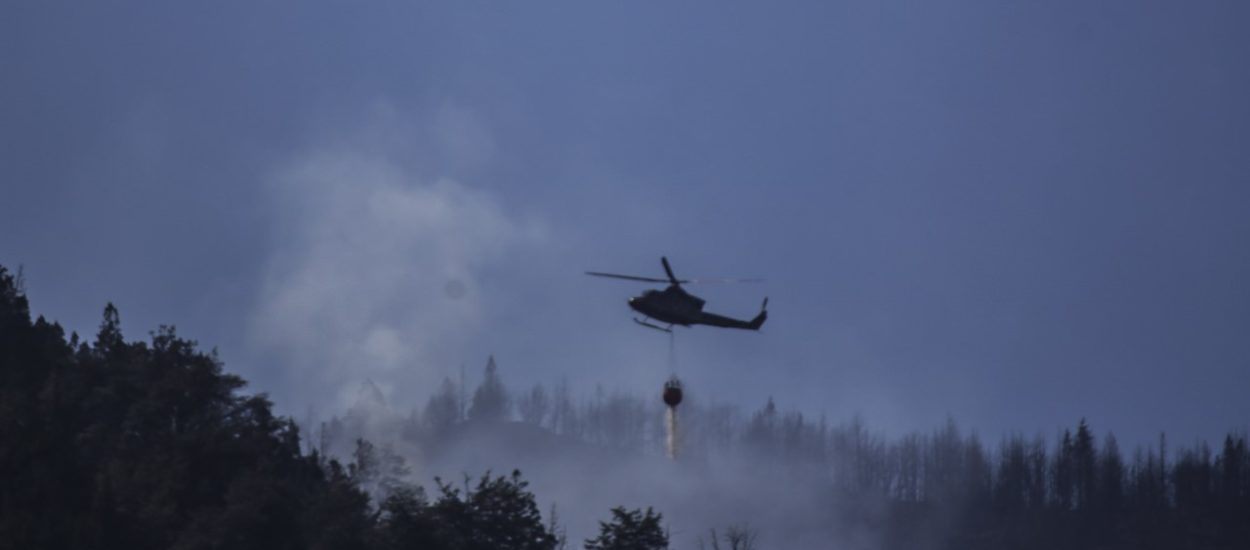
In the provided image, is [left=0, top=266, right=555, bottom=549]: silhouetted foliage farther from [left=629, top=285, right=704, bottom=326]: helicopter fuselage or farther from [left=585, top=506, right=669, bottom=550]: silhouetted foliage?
[left=629, top=285, right=704, bottom=326]: helicopter fuselage

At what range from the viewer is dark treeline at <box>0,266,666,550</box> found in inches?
2473

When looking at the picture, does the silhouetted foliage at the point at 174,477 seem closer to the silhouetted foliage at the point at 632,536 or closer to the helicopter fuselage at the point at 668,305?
the silhouetted foliage at the point at 632,536

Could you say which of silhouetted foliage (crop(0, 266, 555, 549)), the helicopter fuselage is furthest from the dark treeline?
the helicopter fuselage

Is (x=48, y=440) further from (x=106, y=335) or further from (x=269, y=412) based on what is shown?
(x=106, y=335)

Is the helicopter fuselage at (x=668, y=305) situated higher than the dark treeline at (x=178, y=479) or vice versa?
the helicopter fuselage at (x=668, y=305)

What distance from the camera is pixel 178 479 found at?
68812 millimetres

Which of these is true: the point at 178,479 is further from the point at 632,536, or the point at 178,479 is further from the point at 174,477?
the point at 632,536

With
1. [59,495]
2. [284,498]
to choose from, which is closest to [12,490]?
[59,495]

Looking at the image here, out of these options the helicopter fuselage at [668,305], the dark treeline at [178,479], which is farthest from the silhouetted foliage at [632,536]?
the helicopter fuselage at [668,305]

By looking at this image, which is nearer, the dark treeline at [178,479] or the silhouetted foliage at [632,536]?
the dark treeline at [178,479]

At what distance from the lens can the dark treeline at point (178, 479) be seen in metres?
62.8

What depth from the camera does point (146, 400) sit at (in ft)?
257

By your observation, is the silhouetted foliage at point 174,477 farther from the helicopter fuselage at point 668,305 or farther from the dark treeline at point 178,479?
the helicopter fuselage at point 668,305

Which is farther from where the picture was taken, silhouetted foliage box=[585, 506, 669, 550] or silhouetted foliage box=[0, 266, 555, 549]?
silhouetted foliage box=[585, 506, 669, 550]
